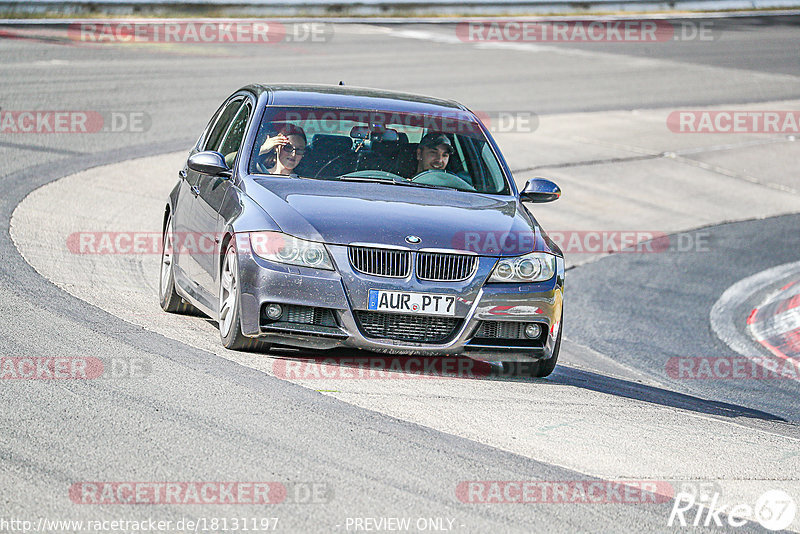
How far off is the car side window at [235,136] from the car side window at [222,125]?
0.45ft

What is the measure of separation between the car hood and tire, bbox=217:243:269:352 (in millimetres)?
384

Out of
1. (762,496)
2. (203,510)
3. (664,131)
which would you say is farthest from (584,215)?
(203,510)

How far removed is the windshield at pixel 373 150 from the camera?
7973mm

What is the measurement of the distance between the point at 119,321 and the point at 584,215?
930 centimetres

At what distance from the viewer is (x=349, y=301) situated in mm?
6828

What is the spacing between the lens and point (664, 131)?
2144 cm

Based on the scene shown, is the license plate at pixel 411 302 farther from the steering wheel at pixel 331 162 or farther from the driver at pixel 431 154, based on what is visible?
the driver at pixel 431 154

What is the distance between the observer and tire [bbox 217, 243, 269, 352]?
7059mm

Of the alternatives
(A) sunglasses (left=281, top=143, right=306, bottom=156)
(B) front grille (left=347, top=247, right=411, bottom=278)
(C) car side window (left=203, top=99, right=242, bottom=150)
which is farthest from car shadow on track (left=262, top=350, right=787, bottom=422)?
(C) car side window (left=203, top=99, right=242, bottom=150)

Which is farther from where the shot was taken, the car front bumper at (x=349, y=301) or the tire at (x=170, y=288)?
the tire at (x=170, y=288)

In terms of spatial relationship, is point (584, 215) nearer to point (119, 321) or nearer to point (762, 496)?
point (119, 321)

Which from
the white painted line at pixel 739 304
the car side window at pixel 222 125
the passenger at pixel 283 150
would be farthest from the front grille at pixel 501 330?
the white painted line at pixel 739 304

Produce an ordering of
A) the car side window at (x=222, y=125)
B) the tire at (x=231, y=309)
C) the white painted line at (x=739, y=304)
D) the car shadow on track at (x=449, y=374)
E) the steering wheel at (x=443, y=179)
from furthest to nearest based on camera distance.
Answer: the white painted line at (x=739, y=304), the car side window at (x=222, y=125), the steering wheel at (x=443, y=179), the tire at (x=231, y=309), the car shadow on track at (x=449, y=374)

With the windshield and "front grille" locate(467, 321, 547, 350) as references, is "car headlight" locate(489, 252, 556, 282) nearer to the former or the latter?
"front grille" locate(467, 321, 547, 350)
